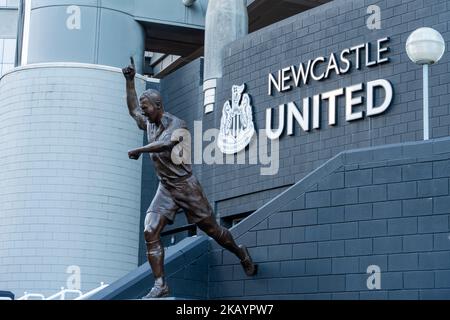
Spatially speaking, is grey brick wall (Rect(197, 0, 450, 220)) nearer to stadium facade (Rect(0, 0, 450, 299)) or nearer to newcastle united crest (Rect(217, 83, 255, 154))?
stadium facade (Rect(0, 0, 450, 299))

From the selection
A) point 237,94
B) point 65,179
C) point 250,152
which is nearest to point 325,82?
point 250,152

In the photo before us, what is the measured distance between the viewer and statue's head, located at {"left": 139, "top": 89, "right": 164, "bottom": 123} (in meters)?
11.8

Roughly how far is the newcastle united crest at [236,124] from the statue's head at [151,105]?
822 cm

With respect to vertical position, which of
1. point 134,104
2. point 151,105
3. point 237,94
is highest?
point 237,94

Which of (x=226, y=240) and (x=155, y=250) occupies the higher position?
(x=226, y=240)

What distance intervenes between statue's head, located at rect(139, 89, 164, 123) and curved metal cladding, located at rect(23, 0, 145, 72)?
11.2 m

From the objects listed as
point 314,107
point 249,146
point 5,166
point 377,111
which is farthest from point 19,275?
point 377,111

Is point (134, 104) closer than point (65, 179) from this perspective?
Yes

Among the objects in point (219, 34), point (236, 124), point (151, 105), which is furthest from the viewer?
point (219, 34)

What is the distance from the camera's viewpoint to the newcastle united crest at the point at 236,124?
20.2 m

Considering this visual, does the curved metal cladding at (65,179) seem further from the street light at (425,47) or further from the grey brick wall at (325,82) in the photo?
the street light at (425,47)

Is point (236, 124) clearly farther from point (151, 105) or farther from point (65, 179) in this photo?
point (151, 105)

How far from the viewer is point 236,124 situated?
67.5 feet

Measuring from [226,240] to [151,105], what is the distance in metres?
2.05
